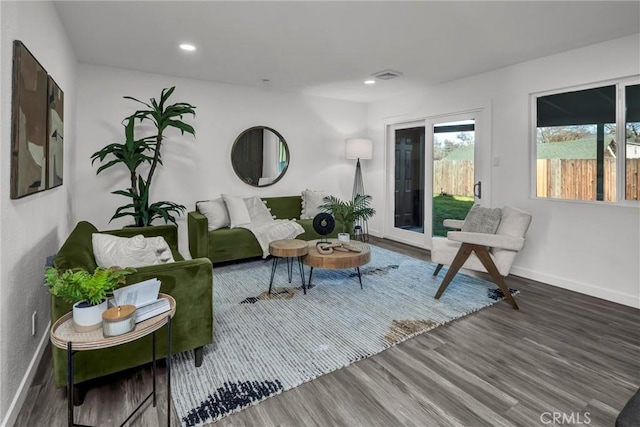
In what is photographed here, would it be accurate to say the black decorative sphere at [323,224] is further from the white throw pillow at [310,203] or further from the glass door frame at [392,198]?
the glass door frame at [392,198]

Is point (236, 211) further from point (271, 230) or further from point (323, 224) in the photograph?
point (323, 224)

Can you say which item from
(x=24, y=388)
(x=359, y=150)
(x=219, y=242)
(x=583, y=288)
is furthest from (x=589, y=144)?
(x=24, y=388)

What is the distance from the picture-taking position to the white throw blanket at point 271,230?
167 inches

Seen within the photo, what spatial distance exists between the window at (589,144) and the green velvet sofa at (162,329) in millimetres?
3674

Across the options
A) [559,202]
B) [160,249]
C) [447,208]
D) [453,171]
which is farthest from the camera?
[447,208]

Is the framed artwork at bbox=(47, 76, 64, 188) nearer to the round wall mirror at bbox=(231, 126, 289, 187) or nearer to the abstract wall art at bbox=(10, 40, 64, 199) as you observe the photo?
the abstract wall art at bbox=(10, 40, 64, 199)

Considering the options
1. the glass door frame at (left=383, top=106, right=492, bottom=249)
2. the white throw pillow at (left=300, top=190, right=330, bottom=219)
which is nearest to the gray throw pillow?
the glass door frame at (left=383, top=106, right=492, bottom=249)

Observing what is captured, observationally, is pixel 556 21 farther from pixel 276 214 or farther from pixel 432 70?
pixel 276 214

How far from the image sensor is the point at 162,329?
1.93 m

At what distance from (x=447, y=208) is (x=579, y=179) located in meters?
1.68

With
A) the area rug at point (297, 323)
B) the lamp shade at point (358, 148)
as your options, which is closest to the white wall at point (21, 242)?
the area rug at point (297, 323)

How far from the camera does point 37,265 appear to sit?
6.99 ft

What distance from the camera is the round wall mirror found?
5062 millimetres

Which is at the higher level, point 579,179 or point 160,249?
point 579,179
